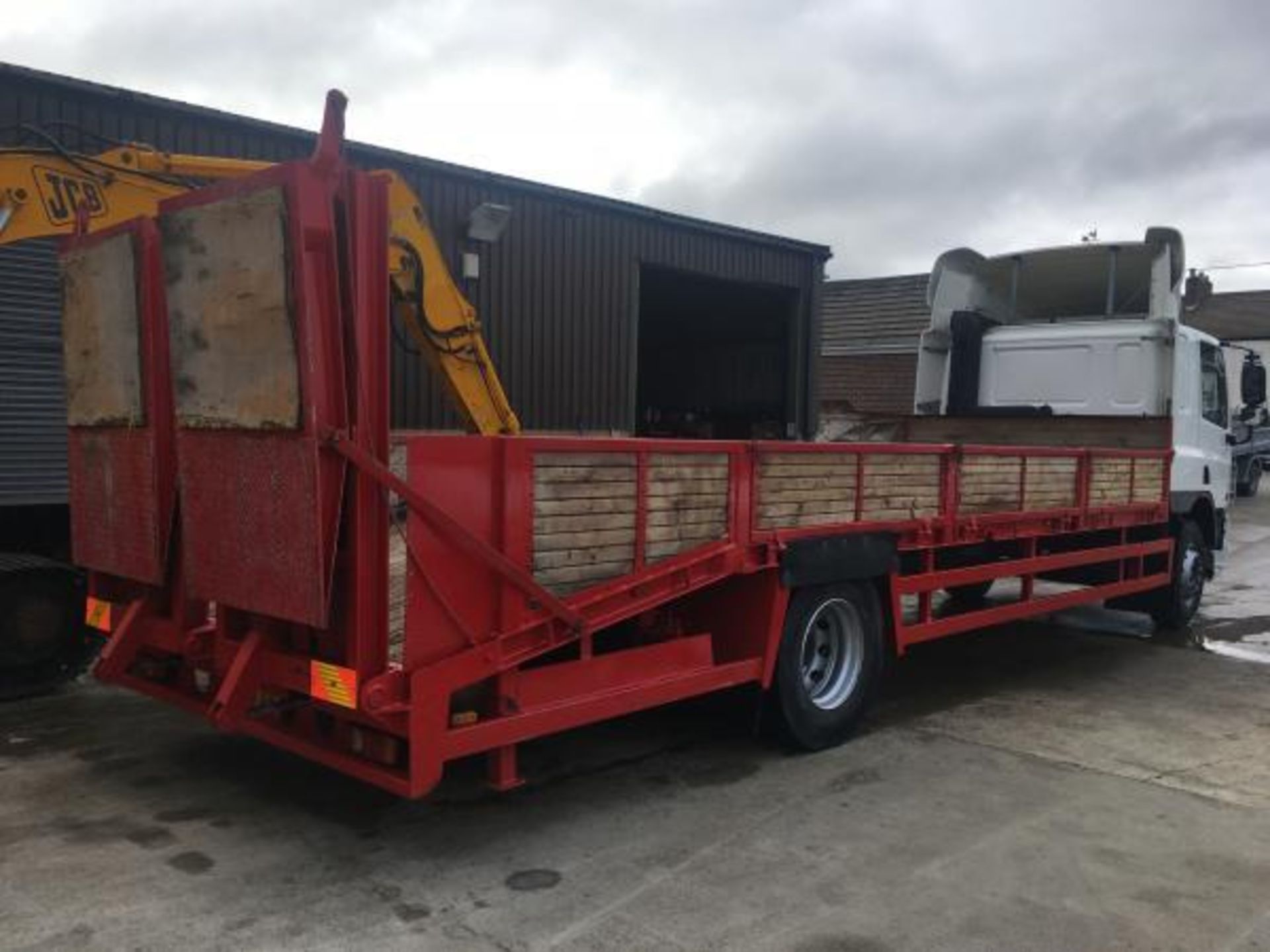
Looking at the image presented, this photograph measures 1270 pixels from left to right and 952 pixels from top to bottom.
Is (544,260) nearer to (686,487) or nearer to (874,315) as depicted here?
(686,487)

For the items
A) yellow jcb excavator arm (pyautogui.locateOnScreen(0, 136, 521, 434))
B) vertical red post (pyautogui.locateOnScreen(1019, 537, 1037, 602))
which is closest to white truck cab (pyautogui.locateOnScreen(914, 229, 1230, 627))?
vertical red post (pyautogui.locateOnScreen(1019, 537, 1037, 602))

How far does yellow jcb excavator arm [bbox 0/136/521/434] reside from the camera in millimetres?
5312

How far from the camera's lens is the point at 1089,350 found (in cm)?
977

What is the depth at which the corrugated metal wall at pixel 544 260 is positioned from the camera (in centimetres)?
902

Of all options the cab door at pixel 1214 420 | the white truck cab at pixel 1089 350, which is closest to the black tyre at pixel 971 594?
the white truck cab at pixel 1089 350

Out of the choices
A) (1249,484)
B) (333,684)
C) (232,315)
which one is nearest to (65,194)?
(232,315)

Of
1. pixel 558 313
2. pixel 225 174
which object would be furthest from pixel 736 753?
pixel 558 313

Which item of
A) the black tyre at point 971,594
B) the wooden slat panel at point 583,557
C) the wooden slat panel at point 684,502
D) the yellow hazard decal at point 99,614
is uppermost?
the wooden slat panel at point 684,502

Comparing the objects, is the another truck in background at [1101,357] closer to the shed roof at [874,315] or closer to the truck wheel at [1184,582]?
the truck wheel at [1184,582]

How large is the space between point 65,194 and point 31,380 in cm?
316

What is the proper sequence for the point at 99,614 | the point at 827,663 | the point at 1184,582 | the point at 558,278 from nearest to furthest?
1. the point at 99,614
2. the point at 827,663
3. the point at 1184,582
4. the point at 558,278

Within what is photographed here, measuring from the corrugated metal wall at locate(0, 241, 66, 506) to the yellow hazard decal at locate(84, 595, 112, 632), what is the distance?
9.41ft

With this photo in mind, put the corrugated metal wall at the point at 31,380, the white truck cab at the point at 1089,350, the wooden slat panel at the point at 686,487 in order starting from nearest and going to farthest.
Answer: the wooden slat panel at the point at 686,487 < the corrugated metal wall at the point at 31,380 < the white truck cab at the point at 1089,350

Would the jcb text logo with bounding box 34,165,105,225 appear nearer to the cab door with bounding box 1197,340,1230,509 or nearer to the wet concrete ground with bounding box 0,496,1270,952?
the wet concrete ground with bounding box 0,496,1270,952
